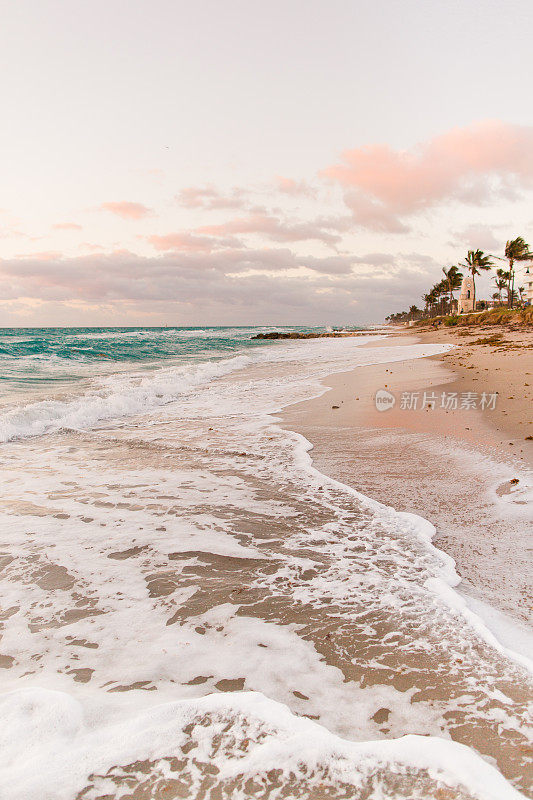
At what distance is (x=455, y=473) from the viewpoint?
5488 millimetres

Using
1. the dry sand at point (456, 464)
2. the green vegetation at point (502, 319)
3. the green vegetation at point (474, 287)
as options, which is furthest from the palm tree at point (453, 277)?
the dry sand at point (456, 464)

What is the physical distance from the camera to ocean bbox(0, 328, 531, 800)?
1812 millimetres

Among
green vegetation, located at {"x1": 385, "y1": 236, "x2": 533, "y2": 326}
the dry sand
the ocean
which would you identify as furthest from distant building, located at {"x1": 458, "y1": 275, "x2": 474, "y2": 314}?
the ocean

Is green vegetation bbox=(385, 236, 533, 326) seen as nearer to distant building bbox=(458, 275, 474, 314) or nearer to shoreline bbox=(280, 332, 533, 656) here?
distant building bbox=(458, 275, 474, 314)

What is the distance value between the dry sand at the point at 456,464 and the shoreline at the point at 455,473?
0.03ft

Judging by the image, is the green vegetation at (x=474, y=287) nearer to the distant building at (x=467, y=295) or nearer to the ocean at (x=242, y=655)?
the distant building at (x=467, y=295)

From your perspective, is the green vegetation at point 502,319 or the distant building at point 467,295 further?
the distant building at point 467,295

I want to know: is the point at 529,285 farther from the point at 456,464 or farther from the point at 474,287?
the point at 456,464

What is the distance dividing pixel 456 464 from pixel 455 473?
381 millimetres

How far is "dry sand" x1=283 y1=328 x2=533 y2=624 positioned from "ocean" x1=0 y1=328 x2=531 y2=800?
0.32 m

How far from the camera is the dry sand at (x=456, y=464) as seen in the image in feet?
11.3

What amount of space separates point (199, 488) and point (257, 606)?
258 centimetres

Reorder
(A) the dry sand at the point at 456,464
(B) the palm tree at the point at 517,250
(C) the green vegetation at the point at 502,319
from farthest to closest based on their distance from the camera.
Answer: (B) the palm tree at the point at 517,250, (C) the green vegetation at the point at 502,319, (A) the dry sand at the point at 456,464

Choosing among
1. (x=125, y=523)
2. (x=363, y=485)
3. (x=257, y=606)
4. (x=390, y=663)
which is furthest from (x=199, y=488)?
(x=390, y=663)
